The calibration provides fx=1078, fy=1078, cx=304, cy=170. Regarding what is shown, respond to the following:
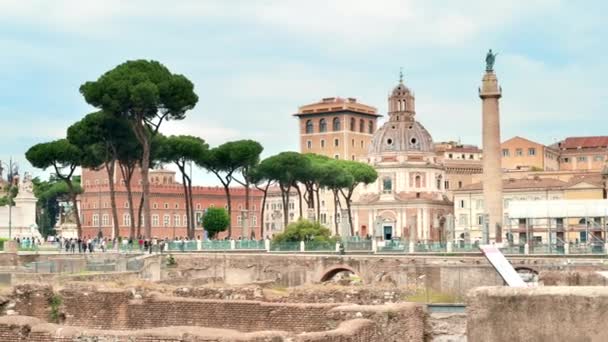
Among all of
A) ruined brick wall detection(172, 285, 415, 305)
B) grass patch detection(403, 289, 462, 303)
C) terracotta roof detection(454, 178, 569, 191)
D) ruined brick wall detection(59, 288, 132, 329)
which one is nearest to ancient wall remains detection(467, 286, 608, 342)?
ruined brick wall detection(59, 288, 132, 329)

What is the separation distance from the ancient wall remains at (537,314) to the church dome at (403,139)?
3909 inches

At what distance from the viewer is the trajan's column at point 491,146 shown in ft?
184

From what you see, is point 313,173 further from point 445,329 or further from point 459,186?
point 445,329

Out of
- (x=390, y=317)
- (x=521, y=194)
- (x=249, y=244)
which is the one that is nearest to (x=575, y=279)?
(x=390, y=317)

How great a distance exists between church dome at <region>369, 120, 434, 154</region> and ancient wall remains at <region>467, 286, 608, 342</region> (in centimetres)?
9929

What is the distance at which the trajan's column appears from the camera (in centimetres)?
5594

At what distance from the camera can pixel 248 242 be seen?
55.0m

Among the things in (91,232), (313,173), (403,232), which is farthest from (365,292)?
(91,232)

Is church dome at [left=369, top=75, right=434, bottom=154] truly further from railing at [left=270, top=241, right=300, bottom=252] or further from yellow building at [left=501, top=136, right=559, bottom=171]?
railing at [left=270, top=241, right=300, bottom=252]

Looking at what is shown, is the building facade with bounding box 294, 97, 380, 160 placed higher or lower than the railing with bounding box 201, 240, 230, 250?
higher

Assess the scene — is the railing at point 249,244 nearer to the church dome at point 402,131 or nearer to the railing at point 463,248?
the railing at point 463,248

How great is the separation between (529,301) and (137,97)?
173ft

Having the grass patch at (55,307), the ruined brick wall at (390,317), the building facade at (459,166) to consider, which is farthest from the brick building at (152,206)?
the ruined brick wall at (390,317)

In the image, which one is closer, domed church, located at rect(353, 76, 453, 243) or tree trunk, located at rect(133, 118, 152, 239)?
tree trunk, located at rect(133, 118, 152, 239)
